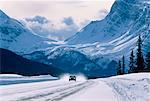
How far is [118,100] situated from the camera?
2436 cm

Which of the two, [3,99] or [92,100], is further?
[92,100]

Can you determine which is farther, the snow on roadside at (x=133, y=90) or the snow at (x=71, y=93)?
the snow on roadside at (x=133, y=90)

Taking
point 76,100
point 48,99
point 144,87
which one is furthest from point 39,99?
point 144,87

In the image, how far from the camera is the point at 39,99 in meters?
21.0

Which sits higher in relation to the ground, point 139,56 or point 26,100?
point 139,56

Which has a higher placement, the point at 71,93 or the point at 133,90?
the point at 133,90

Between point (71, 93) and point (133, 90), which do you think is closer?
point (71, 93)

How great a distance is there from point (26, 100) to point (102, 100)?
566 cm

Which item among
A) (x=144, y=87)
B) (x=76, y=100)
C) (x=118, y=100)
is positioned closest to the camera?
(x=76, y=100)

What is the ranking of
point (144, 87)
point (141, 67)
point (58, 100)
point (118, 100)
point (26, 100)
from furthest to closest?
point (141, 67) → point (144, 87) → point (118, 100) → point (58, 100) → point (26, 100)

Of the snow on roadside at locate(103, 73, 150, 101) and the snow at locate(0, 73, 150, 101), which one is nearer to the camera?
the snow at locate(0, 73, 150, 101)

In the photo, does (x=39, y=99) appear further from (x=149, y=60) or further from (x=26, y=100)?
(x=149, y=60)

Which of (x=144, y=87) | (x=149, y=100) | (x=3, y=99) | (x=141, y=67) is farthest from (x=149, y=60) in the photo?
(x=3, y=99)

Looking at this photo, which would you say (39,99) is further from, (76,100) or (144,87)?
(144,87)
